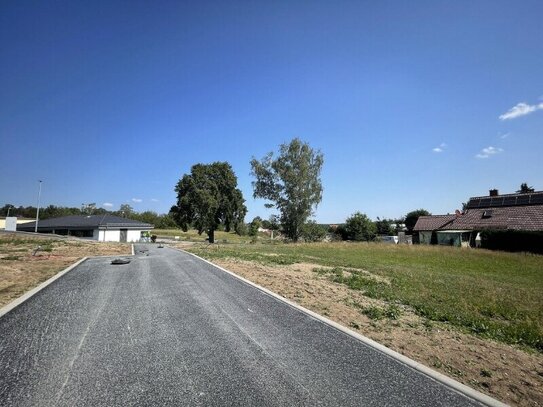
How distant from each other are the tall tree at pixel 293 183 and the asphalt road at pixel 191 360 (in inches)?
1607

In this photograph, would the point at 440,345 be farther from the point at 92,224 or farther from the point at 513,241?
the point at 92,224

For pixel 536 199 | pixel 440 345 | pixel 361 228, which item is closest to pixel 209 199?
pixel 361 228

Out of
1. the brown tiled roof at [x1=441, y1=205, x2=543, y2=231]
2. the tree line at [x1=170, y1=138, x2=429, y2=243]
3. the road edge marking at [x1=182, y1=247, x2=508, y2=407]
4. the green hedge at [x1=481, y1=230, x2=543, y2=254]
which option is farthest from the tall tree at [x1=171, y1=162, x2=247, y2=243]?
the road edge marking at [x1=182, y1=247, x2=508, y2=407]

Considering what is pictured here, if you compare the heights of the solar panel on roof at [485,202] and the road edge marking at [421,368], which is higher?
the solar panel on roof at [485,202]

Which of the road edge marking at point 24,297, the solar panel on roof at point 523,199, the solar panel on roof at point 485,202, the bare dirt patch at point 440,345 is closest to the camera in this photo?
the bare dirt patch at point 440,345

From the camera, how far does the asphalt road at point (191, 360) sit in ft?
13.1

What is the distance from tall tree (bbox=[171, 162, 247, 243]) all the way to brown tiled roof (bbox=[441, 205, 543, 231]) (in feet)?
118

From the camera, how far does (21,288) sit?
9977 millimetres

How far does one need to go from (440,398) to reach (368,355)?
1375 mm

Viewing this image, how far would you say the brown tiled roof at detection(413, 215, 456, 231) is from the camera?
50.6m

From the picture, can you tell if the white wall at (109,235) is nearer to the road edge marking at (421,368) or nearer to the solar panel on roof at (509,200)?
the road edge marking at (421,368)

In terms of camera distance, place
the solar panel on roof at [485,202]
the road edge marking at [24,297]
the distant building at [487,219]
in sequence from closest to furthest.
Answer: the road edge marking at [24,297] < the distant building at [487,219] < the solar panel on roof at [485,202]

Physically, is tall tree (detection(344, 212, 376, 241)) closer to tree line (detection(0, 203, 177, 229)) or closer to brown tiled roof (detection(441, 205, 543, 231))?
brown tiled roof (detection(441, 205, 543, 231))

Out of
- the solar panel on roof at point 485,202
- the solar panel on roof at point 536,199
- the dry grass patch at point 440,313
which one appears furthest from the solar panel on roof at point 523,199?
the dry grass patch at point 440,313
